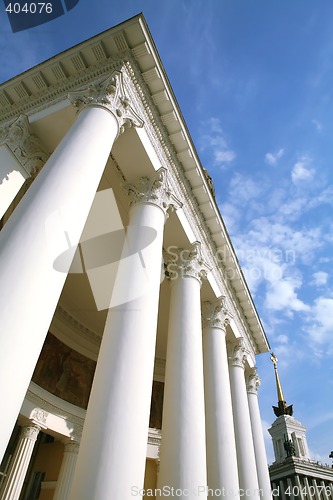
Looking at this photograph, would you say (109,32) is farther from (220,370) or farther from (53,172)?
(220,370)

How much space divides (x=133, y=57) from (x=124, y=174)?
4921 mm

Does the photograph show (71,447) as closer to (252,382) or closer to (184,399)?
(184,399)

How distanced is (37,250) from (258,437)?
87.8ft

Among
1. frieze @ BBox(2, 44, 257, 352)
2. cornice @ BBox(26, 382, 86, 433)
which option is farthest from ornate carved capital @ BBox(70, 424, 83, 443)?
frieze @ BBox(2, 44, 257, 352)

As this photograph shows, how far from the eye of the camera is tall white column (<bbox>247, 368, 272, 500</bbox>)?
77.9ft

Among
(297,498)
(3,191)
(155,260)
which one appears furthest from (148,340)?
(297,498)

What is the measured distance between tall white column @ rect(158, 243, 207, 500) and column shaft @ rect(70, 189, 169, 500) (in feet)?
12.7

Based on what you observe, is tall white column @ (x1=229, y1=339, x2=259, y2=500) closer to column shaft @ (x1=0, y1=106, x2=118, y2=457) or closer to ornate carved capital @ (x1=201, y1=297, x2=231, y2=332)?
ornate carved capital @ (x1=201, y1=297, x2=231, y2=332)

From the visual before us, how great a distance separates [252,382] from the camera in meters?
29.8

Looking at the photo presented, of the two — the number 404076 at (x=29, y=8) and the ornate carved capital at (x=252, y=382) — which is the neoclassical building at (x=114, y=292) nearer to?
the ornate carved capital at (x=252, y=382)

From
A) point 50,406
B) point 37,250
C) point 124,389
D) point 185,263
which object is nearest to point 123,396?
point 124,389

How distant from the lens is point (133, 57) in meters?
14.3

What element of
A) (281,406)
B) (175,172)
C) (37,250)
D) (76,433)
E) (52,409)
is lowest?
(37,250)

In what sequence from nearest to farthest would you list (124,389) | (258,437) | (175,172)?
(124,389)
(175,172)
(258,437)
